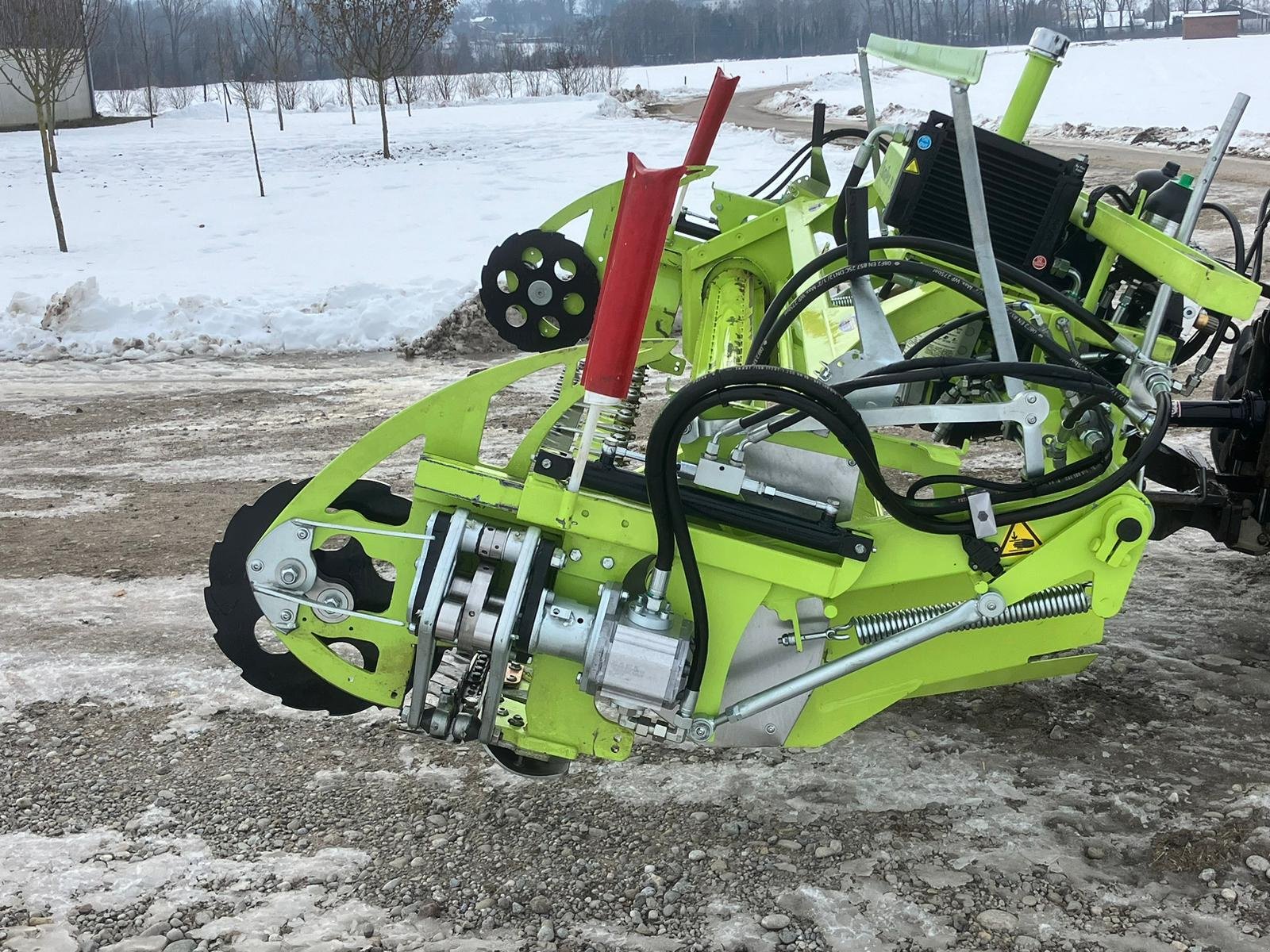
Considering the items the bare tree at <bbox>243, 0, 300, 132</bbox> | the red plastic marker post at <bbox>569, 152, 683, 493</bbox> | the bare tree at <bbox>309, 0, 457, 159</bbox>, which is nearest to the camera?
the red plastic marker post at <bbox>569, 152, 683, 493</bbox>

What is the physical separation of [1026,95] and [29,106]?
3757cm

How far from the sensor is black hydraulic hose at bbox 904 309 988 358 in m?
3.46

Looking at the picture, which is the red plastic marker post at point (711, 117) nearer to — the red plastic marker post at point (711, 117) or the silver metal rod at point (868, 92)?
the red plastic marker post at point (711, 117)

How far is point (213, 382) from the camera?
873 cm

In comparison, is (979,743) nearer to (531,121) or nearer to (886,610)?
(886,610)

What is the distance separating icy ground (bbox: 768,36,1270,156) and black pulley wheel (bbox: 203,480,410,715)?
18.3 metres

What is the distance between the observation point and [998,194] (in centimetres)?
325

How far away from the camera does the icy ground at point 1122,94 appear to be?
26.0 metres

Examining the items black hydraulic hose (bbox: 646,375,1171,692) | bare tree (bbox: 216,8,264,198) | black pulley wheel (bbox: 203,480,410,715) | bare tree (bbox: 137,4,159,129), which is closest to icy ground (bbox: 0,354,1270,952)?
black pulley wheel (bbox: 203,480,410,715)

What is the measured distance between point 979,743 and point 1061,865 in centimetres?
62

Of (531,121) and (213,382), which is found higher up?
(531,121)

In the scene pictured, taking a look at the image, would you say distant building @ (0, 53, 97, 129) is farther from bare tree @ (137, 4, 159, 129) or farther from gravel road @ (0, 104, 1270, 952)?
gravel road @ (0, 104, 1270, 952)

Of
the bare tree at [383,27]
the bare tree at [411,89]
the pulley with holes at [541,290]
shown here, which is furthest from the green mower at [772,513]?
the bare tree at [411,89]

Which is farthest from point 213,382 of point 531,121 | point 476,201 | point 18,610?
point 531,121
